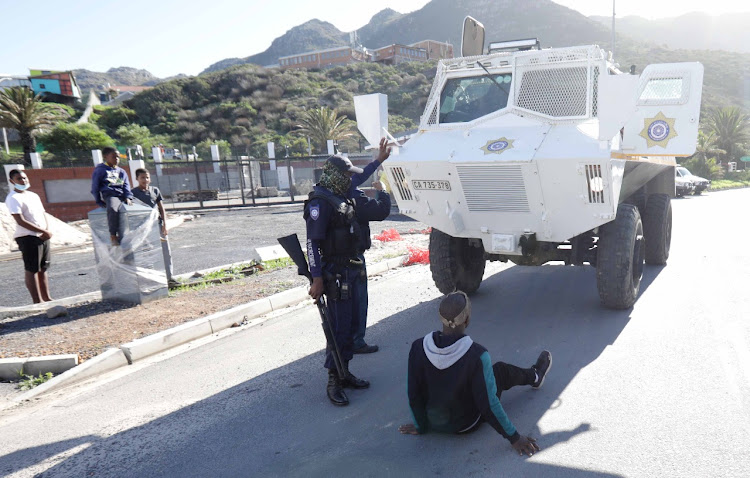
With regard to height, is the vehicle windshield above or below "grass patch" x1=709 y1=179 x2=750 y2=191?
above

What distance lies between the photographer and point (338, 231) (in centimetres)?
370

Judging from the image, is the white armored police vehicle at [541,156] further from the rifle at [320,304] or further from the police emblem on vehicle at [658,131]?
the rifle at [320,304]

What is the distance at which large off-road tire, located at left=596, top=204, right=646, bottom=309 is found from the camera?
4.87 metres

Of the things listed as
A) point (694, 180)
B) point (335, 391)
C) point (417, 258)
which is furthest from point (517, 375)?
point (694, 180)

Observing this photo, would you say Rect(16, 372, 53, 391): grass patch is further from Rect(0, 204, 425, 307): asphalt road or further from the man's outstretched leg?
the man's outstretched leg

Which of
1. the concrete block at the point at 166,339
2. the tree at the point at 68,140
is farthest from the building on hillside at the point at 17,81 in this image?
the concrete block at the point at 166,339

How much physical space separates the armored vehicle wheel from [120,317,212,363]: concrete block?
2681mm

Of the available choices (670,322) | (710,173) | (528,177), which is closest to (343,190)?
(528,177)

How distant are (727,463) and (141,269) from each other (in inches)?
244

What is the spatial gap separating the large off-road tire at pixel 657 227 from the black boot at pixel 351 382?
16.6 feet

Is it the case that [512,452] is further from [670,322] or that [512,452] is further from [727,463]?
[670,322]

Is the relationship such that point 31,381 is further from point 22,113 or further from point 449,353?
point 22,113

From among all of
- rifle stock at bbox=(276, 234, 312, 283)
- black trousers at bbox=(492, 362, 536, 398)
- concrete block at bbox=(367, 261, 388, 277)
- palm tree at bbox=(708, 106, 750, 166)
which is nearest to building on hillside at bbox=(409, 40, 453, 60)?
palm tree at bbox=(708, 106, 750, 166)

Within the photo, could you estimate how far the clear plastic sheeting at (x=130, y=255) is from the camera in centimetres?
627
